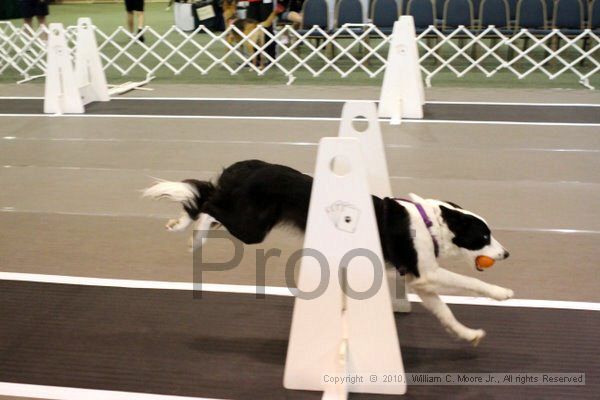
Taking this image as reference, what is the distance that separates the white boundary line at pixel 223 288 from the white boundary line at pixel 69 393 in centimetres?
90

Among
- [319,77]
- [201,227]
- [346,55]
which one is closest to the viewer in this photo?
[201,227]

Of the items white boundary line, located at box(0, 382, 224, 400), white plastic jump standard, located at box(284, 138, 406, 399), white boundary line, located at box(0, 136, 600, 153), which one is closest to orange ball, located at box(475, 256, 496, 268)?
white plastic jump standard, located at box(284, 138, 406, 399)

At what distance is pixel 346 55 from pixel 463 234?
835 centimetres

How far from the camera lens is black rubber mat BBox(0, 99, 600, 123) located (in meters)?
6.93

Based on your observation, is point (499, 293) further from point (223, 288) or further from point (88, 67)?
point (88, 67)

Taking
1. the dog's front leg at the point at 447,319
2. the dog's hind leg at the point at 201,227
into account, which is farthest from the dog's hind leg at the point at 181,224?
the dog's front leg at the point at 447,319

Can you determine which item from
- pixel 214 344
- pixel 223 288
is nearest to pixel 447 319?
pixel 214 344

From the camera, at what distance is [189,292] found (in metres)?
3.27

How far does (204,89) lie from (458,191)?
530 centimetres

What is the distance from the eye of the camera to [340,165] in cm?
246

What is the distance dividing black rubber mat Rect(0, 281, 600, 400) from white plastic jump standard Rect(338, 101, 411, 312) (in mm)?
116

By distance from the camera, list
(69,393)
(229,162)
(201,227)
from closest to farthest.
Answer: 1. (69,393)
2. (201,227)
3. (229,162)

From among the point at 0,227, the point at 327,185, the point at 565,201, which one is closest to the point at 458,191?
the point at 565,201

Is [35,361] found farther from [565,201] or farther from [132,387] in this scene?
[565,201]
